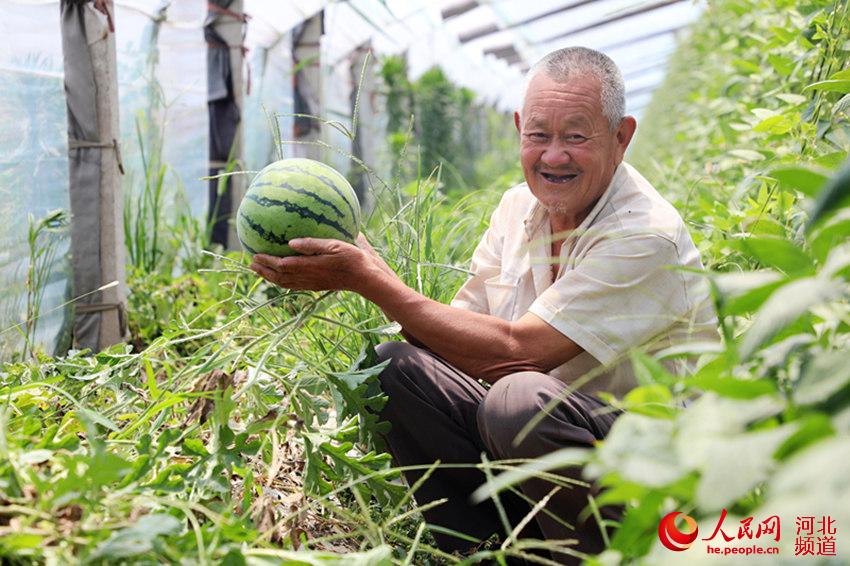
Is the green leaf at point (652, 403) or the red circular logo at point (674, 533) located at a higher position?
the green leaf at point (652, 403)

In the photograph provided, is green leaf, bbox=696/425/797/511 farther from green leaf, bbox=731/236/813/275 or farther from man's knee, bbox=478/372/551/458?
man's knee, bbox=478/372/551/458

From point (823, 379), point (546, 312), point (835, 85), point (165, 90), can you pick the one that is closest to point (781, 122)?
point (835, 85)

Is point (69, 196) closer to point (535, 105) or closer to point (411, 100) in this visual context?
point (535, 105)

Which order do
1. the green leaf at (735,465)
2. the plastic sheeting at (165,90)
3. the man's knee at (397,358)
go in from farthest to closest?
the plastic sheeting at (165,90), the man's knee at (397,358), the green leaf at (735,465)

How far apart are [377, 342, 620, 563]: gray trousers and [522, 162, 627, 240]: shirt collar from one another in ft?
1.48

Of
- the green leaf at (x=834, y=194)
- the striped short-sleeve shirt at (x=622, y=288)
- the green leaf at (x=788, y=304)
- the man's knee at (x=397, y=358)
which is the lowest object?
the man's knee at (x=397, y=358)

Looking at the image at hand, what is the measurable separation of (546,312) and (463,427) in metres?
0.37

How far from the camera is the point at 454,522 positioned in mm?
2250

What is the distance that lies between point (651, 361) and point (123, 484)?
0.80 m

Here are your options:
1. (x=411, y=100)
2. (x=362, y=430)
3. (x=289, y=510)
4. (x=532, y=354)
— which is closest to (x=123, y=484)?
(x=289, y=510)

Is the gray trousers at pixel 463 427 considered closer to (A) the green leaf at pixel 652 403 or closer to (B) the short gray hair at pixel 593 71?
(B) the short gray hair at pixel 593 71

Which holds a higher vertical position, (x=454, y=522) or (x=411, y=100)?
(x=411, y=100)

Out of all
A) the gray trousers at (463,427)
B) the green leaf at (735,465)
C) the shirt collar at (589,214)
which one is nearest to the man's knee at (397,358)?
the gray trousers at (463,427)

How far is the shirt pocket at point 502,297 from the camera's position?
236 centimetres
